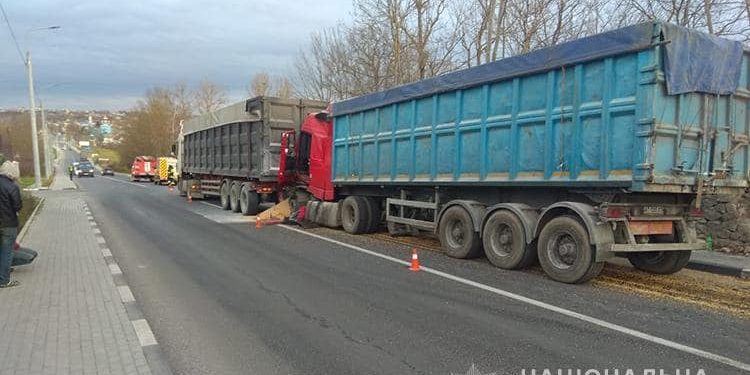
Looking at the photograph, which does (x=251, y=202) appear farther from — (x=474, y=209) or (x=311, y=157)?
(x=474, y=209)

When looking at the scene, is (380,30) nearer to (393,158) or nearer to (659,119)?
(393,158)

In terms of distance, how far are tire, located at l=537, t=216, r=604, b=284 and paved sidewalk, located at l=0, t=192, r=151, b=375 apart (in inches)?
209

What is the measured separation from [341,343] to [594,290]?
3.76 metres

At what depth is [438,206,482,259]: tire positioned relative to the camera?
9.59 meters

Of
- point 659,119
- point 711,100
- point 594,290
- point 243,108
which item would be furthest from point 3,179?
point 243,108

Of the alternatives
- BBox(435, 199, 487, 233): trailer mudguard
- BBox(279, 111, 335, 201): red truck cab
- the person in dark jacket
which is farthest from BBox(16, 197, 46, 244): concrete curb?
BBox(435, 199, 487, 233): trailer mudguard

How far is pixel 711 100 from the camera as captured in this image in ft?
25.0

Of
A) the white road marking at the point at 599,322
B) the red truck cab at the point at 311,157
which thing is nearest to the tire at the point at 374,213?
the red truck cab at the point at 311,157

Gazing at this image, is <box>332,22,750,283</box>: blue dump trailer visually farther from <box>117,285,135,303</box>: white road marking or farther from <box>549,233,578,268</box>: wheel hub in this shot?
<box>117,285,135,303</box>: white road marking

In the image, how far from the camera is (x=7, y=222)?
724 centimetres

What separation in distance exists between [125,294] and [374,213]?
697 centimetres

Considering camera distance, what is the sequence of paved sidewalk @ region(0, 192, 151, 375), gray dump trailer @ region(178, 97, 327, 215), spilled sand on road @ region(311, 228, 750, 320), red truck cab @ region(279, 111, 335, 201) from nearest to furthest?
paved sidewalk @ region(0, 192, 151, 375) → spilled sand on road @ region(311, 228, 750, 320) → red truck cab @ region(279, 111, 335, 201) → gray dump trailer @ region(178, 97, 327, 215)

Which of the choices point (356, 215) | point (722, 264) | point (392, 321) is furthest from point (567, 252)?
point (356, 215)

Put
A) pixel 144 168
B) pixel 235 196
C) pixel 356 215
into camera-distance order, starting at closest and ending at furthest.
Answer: pixel 356 215 < pixel 235 196 < pixel 144 168
